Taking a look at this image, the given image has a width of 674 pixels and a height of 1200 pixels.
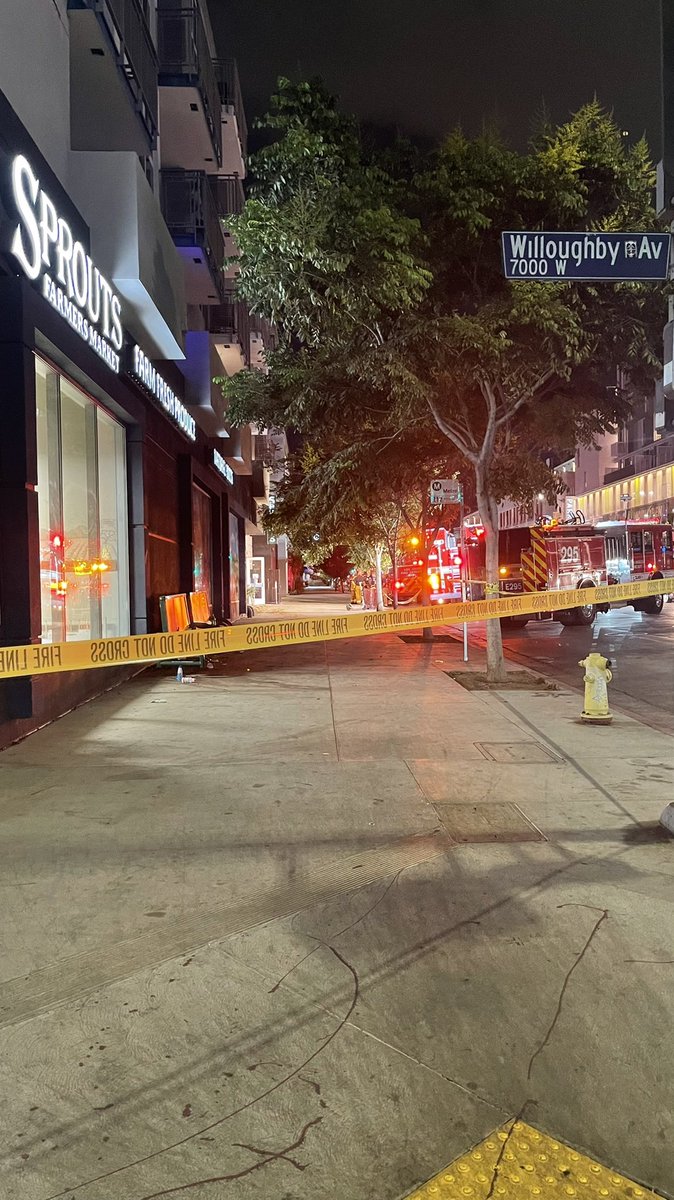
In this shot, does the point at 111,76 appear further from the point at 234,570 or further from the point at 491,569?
the point at 234,570

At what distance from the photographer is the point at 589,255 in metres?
5.96

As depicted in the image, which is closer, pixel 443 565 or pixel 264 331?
pixel 443 565

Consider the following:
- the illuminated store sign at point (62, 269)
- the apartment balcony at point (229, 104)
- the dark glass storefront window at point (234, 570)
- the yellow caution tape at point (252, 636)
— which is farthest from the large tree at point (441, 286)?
the dark glass storefront window at point (234, 570)

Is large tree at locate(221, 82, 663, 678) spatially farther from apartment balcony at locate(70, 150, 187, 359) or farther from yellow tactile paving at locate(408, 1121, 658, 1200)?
yellow tactile paving at locate(408, 1121, 658, 1200)

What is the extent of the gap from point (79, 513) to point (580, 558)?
16.9 m

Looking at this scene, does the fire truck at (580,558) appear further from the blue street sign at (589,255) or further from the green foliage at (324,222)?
the blue street sign at (589,255)

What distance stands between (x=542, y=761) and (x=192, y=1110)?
5565 millimetres

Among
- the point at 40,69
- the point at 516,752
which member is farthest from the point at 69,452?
the point at 516,752

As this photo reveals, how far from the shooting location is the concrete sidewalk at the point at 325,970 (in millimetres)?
2682

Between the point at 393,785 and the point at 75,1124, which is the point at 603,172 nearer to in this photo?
the point at 393,785

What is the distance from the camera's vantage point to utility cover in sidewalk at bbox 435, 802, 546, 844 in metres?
5.67

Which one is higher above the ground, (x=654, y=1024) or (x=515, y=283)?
(x=515, y=283)

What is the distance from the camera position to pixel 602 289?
40.2 ft

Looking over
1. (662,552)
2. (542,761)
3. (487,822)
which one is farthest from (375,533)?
(487,822)
